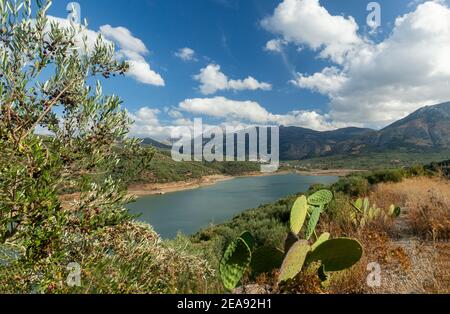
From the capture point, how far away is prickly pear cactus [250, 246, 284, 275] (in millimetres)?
4785

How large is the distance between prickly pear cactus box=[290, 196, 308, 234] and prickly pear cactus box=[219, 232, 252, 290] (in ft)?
4.28

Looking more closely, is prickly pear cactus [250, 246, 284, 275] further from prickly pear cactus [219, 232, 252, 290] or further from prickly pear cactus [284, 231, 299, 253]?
prickly pear cactus [219, 232, 252, 290]

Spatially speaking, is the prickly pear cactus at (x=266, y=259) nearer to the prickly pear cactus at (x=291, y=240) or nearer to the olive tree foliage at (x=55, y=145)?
the prickly pear cactus at (x=291, y=240)

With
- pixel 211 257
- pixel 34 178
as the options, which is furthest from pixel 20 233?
pixel 211 257

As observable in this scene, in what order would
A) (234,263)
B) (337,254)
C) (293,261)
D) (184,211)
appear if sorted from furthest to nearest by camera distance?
1. (184,211)
2. (337,254)
3. (293,261)
4. (234,263)

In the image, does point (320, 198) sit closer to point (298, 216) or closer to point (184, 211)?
point (298, 216)

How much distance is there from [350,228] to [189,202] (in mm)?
61392

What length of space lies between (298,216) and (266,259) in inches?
34.4

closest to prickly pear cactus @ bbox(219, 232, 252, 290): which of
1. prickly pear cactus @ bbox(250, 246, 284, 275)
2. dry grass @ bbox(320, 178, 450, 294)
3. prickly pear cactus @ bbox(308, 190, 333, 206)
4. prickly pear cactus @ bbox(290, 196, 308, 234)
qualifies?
prickly pear cactus @ bbox(250, 246, 284, 275)

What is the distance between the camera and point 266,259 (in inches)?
190

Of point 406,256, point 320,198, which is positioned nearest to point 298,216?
point 320,198

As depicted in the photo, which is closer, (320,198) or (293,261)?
(293,261)

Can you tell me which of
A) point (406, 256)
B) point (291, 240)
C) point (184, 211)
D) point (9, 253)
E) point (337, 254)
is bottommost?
point (184, 211)
